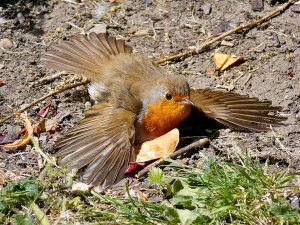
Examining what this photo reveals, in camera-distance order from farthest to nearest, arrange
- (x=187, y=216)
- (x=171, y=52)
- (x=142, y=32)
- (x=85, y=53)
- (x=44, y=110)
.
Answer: (x=142, y=32) → (x=171, y=52) → (x=85, y=53) → (x=44, y=110) → (x=187, y=216)

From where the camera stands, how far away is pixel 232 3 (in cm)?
741

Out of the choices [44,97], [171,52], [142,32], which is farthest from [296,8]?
[44,97]

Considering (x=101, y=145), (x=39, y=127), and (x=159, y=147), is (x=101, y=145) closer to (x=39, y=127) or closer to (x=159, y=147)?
(x=159, y=147)

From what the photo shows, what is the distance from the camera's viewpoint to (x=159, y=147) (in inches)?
224

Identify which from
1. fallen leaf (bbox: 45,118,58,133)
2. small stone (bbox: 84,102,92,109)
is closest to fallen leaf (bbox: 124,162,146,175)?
fallen leaf (bbox: 45,118,58,133)

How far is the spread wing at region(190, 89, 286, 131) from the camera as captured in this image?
5.88 meters

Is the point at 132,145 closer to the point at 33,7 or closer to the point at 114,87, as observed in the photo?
the point at 114,87

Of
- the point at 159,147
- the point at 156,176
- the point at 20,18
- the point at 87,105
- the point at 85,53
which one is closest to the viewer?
the point at 156,176

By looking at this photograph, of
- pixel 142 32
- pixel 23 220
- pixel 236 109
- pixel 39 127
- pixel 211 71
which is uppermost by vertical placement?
pixel 142 32

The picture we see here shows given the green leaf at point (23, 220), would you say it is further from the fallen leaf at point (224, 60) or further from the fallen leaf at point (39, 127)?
the fallen leaf at point (224, 60)

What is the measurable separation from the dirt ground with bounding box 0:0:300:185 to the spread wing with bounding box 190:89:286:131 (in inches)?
3.5

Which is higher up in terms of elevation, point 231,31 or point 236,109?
point 231,31

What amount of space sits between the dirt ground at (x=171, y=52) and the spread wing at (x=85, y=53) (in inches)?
8.9

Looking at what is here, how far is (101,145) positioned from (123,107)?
516 mm
